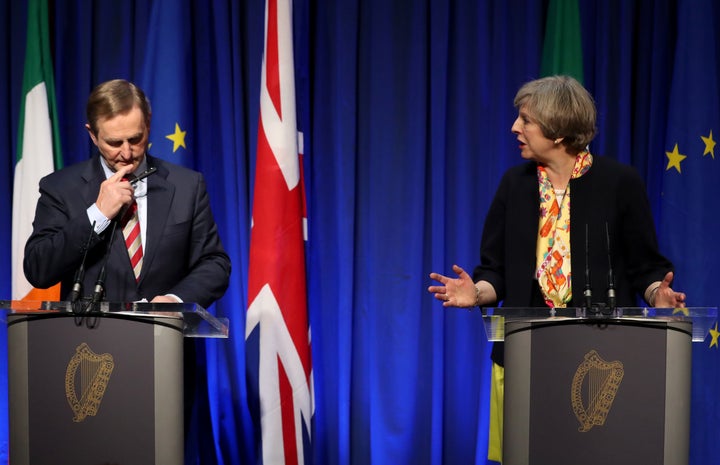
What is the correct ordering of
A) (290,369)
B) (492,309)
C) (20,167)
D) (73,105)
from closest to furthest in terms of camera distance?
(492,309)
(290,369)
(20,167)
(73,105)

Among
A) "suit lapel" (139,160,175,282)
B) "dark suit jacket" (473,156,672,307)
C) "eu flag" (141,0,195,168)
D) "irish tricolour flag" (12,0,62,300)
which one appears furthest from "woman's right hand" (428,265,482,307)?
"irish tricolour flag" (12,0,62,300)

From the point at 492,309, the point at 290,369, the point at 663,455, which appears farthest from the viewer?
the point at 290,369

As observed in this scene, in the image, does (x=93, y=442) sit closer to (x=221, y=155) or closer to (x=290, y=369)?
(x=290, y=369)

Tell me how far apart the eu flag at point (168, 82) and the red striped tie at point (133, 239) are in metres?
1.20

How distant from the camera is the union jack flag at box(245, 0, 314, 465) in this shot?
3.69 metres

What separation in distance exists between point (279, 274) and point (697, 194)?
1832 millimetres

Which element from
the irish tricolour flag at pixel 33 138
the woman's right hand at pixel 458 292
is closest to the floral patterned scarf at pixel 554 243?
the woman's right hand at pixel 458 292

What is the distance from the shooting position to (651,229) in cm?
281

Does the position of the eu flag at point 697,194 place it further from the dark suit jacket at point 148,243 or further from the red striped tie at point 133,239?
the red striped tie at point 133,239

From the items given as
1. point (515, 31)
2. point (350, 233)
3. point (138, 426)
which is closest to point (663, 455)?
point (138, 426)

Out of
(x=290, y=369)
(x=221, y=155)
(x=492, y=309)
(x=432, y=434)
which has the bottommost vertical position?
(x=432, y=434)

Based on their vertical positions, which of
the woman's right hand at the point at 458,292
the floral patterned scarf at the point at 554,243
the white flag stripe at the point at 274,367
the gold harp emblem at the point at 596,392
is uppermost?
the floral patterned scarf at the point at 554,243

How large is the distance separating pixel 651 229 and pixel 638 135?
1.40 m

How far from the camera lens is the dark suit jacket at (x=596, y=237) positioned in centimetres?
273
